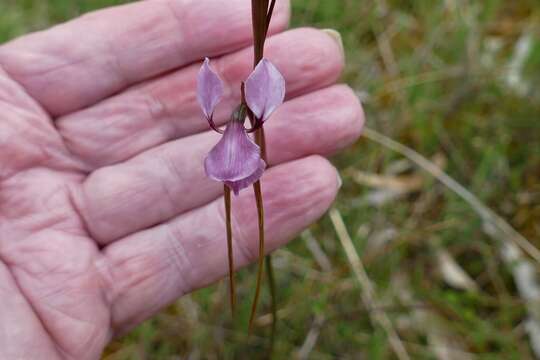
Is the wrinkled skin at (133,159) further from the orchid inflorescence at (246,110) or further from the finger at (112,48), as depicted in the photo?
the orchid inflorescence at (246,110)

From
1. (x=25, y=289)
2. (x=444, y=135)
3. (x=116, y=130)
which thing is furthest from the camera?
(x=444, y=135)

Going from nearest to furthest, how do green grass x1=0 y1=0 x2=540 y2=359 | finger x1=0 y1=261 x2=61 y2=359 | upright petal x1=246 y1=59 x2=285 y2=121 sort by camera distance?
upright petal x1=246 y1=59 x2=285 y2=121, finger x1=0 y1=261 x2=61 y2=359, green grass x1=0 y1=0 x2=540 y2=359

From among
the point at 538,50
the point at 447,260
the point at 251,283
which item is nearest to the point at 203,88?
the point at 251,283

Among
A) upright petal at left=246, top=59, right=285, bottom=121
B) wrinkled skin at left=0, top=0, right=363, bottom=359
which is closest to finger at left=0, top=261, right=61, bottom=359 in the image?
wrinkled skin at left=0, top=0, right=363, bottom=359

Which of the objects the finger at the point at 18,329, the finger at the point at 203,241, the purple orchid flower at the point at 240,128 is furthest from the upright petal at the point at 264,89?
the finger at the point at 18,329

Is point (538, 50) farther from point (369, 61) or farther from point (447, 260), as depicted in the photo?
point (447, 260)

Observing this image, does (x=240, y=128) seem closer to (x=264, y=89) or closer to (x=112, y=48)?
(x=264, y=89)

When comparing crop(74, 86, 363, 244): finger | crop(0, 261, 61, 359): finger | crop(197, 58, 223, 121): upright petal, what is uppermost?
crop(197, 58, 223, 121): upright petal

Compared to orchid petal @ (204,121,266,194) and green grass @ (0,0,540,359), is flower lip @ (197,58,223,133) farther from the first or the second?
green grass @ (0,0,540,359)
